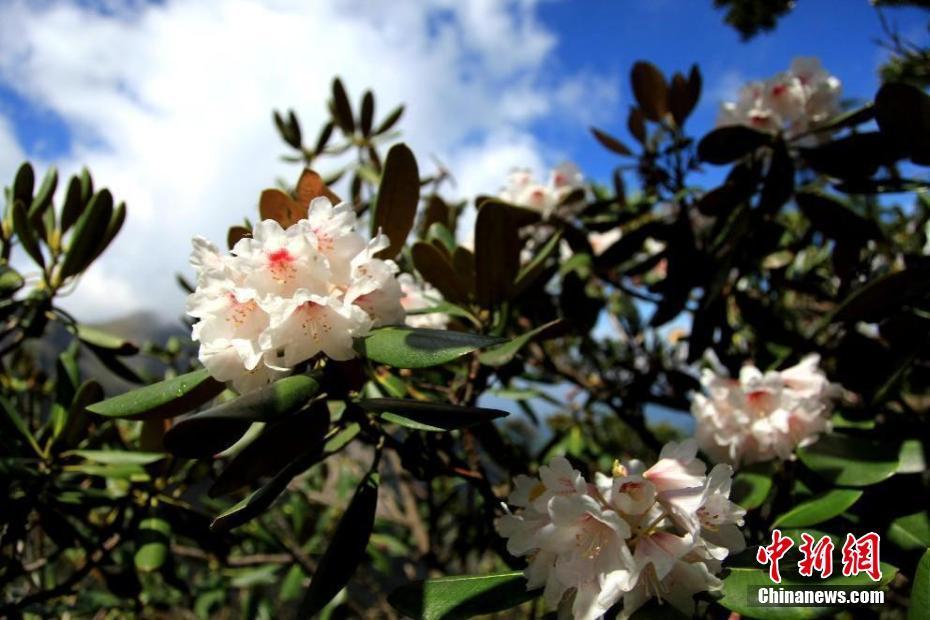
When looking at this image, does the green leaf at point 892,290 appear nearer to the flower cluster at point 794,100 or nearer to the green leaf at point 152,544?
the flower cluster at point 794,100

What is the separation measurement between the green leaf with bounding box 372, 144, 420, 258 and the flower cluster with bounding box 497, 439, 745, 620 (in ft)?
1.43

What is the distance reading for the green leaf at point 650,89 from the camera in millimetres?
1663

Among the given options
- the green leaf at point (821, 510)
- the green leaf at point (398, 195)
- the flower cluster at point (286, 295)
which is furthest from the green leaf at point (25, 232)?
the green leaf at point (821, 510)

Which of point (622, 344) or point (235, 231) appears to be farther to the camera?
point (622, 344)

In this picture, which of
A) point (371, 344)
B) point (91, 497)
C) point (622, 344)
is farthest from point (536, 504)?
point (622, 344)

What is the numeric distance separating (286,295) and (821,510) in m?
0.90

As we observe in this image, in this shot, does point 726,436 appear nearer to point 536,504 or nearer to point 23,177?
point 536,504

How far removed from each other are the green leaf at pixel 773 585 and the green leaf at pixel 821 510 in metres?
0.19

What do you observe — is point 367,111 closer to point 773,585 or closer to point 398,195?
point 398,195

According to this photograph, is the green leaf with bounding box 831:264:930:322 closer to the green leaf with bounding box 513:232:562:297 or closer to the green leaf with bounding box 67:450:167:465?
the green leaf with bounding box 513:232:562:297

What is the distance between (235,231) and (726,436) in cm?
105

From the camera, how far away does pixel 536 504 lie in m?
0.81

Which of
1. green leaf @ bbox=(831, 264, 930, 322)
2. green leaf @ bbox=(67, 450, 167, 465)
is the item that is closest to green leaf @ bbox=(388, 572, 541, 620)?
green leaf @ bbox=(67, 450, 167, 465)

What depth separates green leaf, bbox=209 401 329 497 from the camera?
2.45ft
